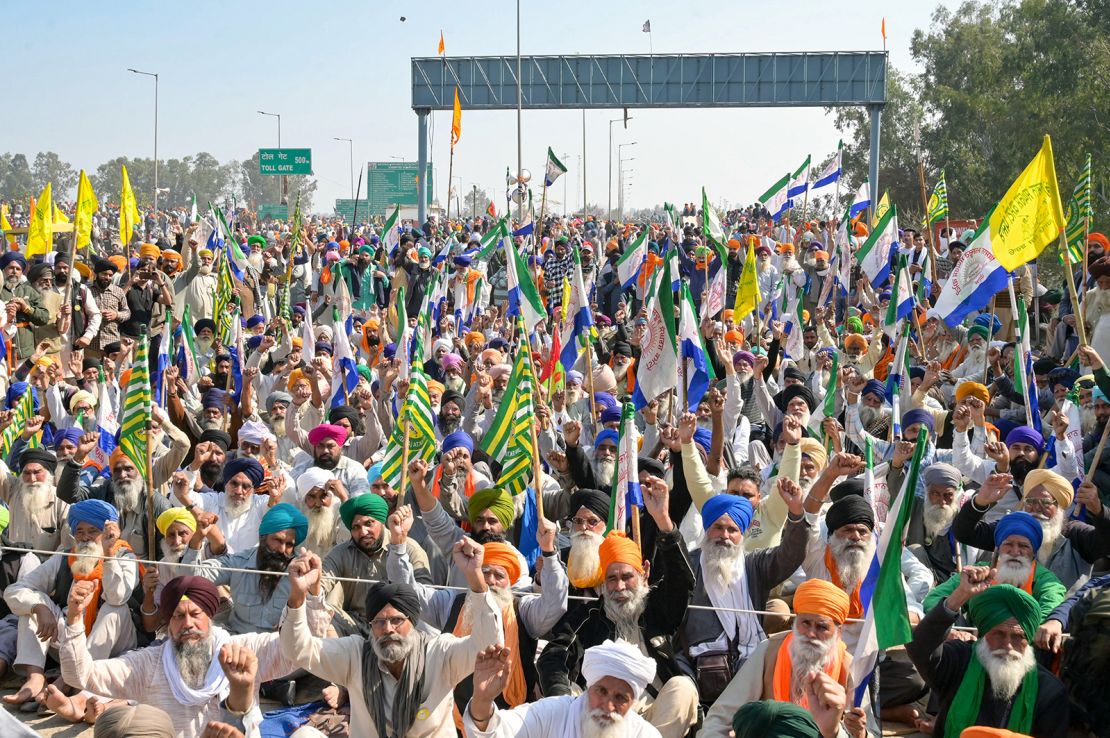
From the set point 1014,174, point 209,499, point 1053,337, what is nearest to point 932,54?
point 1014,174

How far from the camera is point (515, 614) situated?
17.6 feet

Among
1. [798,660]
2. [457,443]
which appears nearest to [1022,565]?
[798,660]

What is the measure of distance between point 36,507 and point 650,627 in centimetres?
364

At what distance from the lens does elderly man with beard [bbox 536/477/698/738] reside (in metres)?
5.03

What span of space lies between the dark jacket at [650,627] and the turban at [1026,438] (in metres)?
2.79

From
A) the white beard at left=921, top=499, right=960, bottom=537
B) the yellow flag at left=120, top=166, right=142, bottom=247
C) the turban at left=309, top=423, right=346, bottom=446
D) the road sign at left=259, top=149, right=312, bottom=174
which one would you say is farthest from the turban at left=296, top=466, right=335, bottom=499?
the road sign at left=259, top=149, right=312, bottom=174

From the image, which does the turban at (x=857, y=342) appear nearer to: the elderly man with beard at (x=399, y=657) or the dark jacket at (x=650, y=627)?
the dark jacket at (x=650, y=627)

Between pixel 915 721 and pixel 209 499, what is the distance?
12.5 feet

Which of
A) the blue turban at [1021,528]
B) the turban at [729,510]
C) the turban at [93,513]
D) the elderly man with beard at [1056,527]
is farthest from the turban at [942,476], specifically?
the turban at [93,513]

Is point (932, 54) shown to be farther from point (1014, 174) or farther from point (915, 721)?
point (915, 721)

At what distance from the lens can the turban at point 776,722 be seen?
145 inches

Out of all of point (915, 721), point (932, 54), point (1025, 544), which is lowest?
point (915, 721)

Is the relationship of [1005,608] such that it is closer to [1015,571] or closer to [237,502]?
[1015,571]

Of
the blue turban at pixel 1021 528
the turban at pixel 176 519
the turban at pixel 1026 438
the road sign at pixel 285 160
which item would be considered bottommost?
the turban at pixel 176 519
